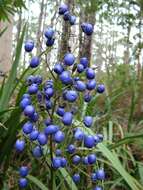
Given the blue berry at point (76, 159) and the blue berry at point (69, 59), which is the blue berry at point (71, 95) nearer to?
the blue berry at point (69, 59)

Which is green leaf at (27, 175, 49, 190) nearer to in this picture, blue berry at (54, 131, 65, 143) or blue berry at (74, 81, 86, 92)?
blue berry at (54, 131, 65, 143)

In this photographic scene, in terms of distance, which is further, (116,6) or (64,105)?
(116,6)

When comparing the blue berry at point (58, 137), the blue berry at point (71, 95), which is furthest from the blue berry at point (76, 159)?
the blue berry at point (71, 95)

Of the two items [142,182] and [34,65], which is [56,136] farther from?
[142,182]

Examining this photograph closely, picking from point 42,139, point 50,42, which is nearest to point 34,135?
point 42,139

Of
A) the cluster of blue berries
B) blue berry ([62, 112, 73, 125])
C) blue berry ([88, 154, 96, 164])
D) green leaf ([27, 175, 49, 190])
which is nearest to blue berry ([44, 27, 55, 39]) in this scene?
the cluster of blue berries

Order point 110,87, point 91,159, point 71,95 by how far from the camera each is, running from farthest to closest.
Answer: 1. point 110,87
2. point 91,159
3. point 71,95

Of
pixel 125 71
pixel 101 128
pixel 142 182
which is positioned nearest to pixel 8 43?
pixel 125 71

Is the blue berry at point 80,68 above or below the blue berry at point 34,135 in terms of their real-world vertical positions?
above

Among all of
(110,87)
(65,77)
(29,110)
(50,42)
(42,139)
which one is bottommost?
(110,87)

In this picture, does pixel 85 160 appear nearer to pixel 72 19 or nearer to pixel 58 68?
pixel 58 68

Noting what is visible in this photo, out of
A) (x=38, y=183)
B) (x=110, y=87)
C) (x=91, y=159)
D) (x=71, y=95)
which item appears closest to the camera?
(x=71, y=95)
